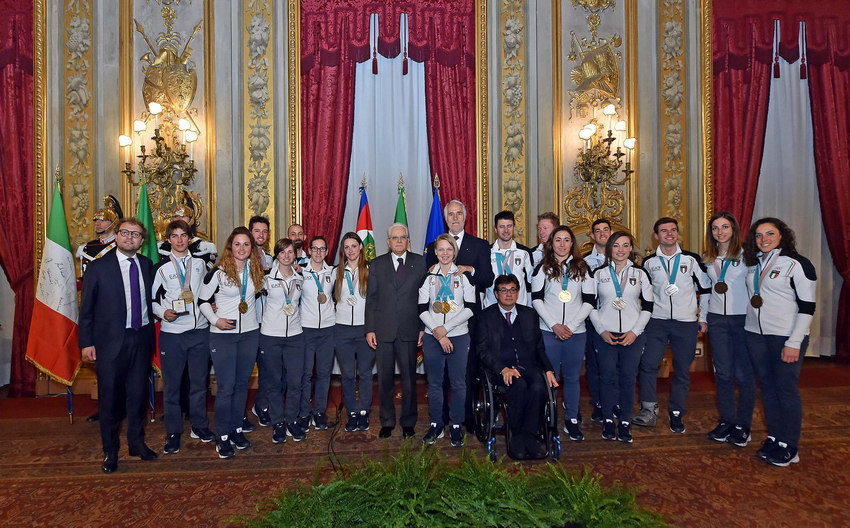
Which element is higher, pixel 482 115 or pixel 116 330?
pixel 482 115

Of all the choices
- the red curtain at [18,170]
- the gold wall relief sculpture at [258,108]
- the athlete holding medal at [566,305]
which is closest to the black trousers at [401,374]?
the athlete holding medal at [566,305]

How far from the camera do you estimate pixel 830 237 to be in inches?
260

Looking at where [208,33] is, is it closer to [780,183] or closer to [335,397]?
[335,397]

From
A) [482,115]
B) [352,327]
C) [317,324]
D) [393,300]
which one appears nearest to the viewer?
[393,300]

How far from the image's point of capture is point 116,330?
11.0 ft

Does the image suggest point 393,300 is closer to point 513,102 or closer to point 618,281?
point 618,281

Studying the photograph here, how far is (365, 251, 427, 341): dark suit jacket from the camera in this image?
12.7ft

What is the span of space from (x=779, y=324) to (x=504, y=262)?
2.00 m

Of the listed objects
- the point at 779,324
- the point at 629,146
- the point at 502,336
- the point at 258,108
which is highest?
the point at 258,108

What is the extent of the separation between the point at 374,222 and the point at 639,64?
13.0 ft

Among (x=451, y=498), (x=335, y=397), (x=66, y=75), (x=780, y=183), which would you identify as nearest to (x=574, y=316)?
(x=451, y=498)

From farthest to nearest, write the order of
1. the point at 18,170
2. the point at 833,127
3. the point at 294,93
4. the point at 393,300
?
the point at 833,127, the point at 294,93, the point at 18,170, the point at 393,300

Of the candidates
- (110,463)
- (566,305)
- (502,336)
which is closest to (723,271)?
(566,305)

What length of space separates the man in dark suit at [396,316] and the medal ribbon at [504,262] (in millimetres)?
704
